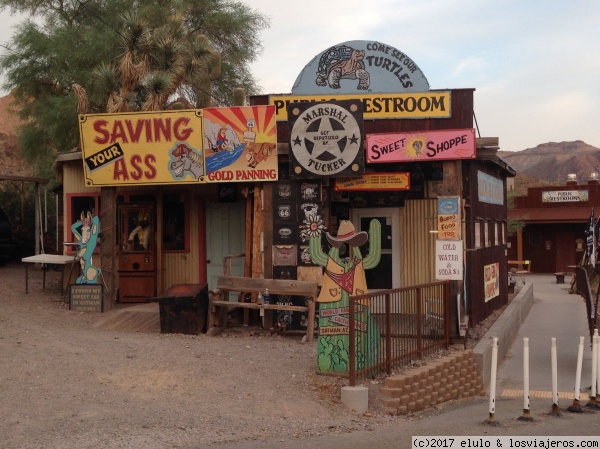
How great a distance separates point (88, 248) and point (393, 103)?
20.4 ft

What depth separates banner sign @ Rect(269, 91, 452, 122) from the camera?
1376cm

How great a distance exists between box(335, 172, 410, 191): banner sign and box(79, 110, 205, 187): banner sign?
8.30 ft

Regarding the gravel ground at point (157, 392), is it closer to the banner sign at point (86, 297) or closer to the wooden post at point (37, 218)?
the banner sign at point (86, 297)

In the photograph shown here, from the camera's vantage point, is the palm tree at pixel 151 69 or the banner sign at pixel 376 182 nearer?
the banner sign at pixel 376 182

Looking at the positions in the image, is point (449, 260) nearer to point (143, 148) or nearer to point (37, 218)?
point (143, 148)

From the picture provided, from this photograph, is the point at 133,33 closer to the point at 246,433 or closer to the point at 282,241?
the point at 282,241

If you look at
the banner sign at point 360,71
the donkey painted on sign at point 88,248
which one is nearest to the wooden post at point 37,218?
the donkey painted on sign at point 88,248

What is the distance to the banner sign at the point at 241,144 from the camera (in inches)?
539

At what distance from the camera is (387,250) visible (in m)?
14.7

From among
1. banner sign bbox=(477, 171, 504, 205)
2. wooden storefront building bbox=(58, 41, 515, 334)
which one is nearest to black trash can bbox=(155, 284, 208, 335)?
wooden storefront building bbox=(58, 41, 515, 334)

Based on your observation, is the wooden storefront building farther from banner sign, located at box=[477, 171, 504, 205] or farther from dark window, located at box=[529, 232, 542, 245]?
dark window, located at box=[529, 232, 542, 245]

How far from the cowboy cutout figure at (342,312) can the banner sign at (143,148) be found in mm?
4367

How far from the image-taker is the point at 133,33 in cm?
1833

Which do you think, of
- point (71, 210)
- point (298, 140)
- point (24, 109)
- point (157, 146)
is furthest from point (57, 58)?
point (298, 140)
